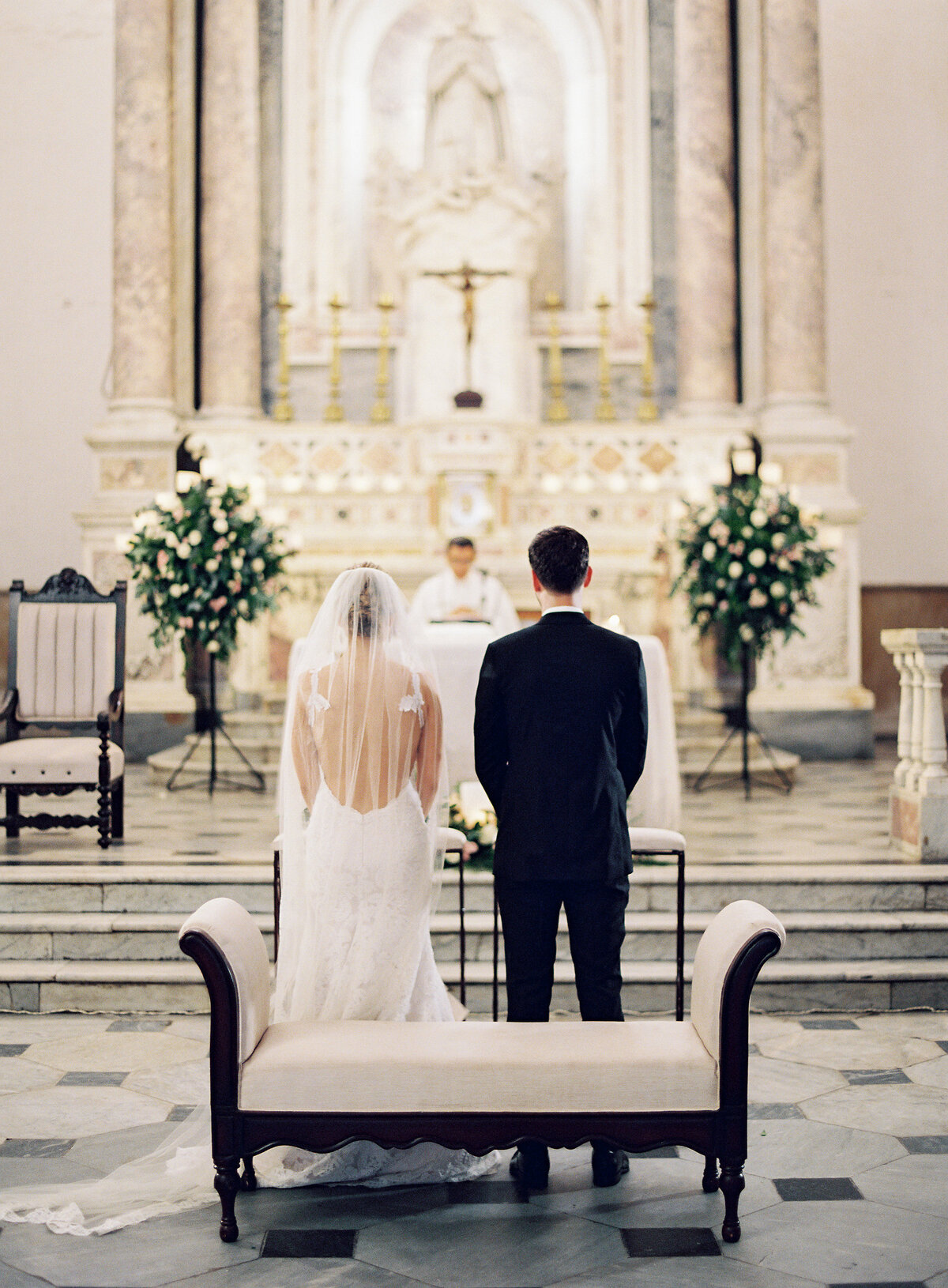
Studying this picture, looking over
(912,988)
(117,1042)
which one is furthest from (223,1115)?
(912,988)

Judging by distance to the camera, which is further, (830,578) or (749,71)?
(749,71)

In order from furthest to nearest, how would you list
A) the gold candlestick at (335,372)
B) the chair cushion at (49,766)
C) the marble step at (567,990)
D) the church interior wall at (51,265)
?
the church interior wall at (51,265) < the gold candlestick at (335,372) < the chair cushion at (49,766) < the marble step at (567,990)

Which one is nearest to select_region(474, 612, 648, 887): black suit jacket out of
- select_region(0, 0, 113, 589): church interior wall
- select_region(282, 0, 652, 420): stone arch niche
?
select_region(282, 0, 652, 420): stone arch niche

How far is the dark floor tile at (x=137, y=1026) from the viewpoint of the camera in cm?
521

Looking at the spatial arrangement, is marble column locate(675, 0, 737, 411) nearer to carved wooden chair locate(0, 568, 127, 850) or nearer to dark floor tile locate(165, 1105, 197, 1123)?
carved wooden chair locate(0, 568, 127, 850)

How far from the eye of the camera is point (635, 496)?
11.1 metres

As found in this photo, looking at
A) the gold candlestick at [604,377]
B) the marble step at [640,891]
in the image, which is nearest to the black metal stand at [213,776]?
the marble step at [640,891]

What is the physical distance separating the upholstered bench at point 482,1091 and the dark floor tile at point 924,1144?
2.78 ft

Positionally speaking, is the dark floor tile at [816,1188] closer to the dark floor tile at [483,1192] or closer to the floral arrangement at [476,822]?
the dark floor tile at [483,1192]

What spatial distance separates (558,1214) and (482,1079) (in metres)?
0.46

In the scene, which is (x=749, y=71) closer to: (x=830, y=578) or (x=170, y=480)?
(x=830, y=578)

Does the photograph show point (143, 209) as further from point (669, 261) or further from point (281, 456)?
point (669, 261)

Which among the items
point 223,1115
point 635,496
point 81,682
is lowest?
point 223,1115

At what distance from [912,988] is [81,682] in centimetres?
434
